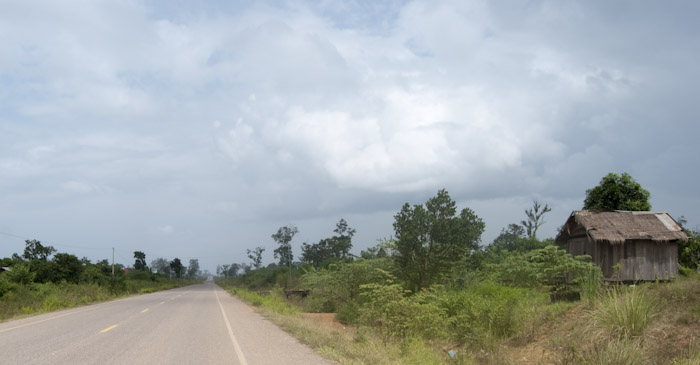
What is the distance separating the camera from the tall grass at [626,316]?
35.0ft

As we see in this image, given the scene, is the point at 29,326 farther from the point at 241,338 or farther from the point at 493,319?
the point at 493,319

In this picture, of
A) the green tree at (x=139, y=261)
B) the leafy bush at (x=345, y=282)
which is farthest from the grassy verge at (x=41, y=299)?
the green tree at (x=139, y=261)

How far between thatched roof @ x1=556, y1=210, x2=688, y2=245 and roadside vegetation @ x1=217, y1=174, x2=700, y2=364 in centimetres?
316

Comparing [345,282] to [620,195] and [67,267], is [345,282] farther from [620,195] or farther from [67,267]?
[67,267]

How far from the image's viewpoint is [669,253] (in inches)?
883

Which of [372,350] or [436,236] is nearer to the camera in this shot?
[372,350]

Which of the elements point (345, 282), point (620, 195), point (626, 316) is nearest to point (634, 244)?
point (620, 195)

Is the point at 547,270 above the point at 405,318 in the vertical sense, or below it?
above

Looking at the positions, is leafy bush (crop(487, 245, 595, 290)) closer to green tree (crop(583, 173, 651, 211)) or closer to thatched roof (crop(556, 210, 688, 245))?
thatched roof (crop(556, 210, 688, 245))

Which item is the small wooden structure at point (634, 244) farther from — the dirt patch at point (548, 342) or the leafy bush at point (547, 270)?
the dirt patch at point (548, 342)

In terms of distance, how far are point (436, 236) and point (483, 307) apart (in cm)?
767

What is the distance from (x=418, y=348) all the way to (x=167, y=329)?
8.02 m

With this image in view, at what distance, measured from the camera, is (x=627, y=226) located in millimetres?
22625

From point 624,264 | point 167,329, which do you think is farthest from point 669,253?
point 167,329
